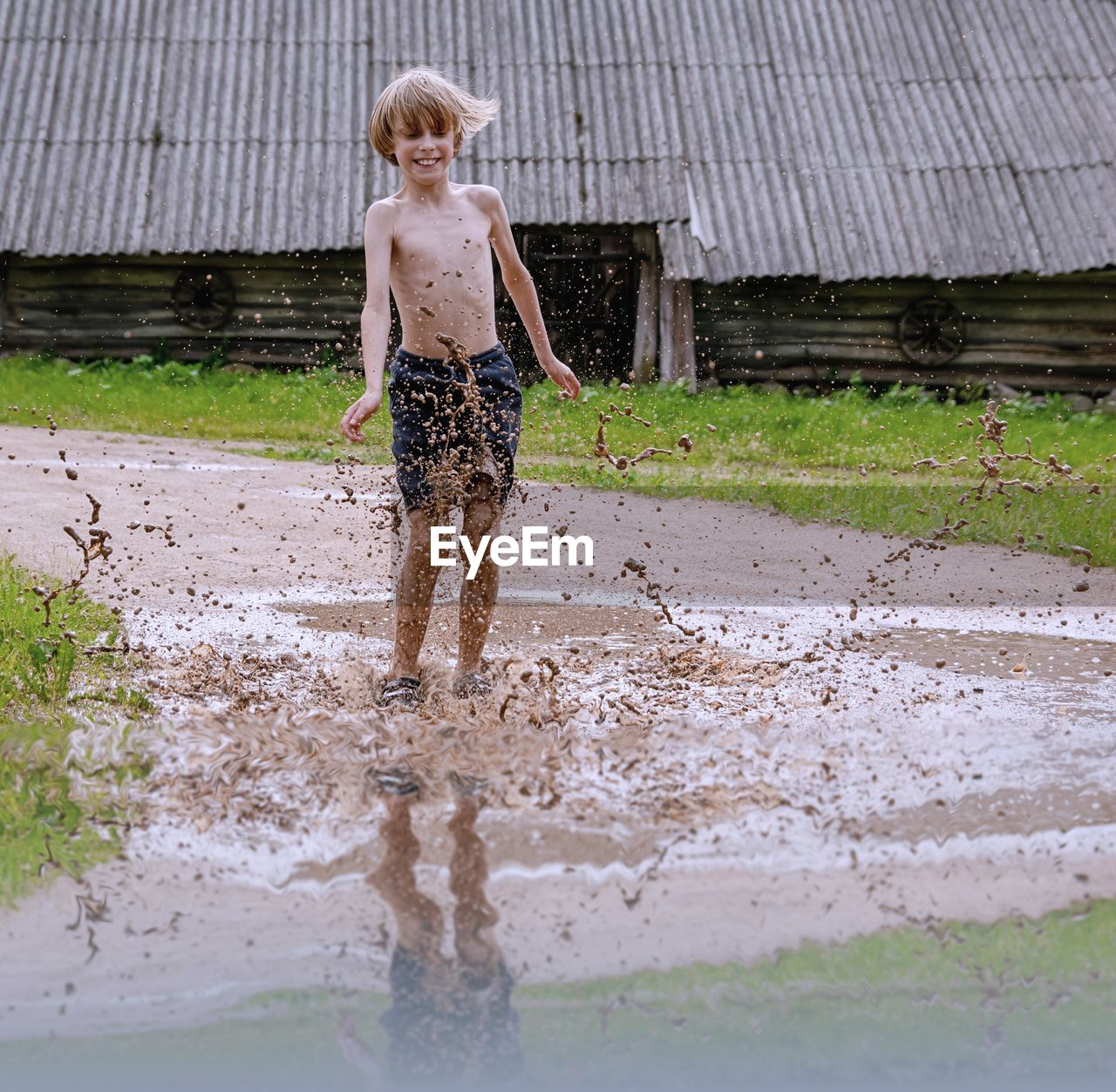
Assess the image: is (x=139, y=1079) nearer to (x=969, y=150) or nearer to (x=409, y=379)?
(x=409, y=379)

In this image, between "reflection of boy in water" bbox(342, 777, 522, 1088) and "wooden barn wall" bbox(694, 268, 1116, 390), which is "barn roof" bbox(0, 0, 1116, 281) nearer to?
"wooden barn wall" bbox(694, 268, 1116, 390)

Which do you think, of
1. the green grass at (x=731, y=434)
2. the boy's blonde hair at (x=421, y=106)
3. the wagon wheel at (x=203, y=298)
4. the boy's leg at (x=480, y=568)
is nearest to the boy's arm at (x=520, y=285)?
the boy's blonde hair at (x=421, y=106)

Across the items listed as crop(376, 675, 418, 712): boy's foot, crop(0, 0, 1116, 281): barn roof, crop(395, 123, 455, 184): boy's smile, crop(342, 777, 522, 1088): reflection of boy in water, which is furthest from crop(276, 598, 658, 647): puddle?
crop(0, 0, 1116, 281): barn roof

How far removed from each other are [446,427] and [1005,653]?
2.11 metres

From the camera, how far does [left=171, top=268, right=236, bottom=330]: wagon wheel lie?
1366cm

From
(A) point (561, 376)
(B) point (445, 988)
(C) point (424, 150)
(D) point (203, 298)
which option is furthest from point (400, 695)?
(D) point (203, 298)

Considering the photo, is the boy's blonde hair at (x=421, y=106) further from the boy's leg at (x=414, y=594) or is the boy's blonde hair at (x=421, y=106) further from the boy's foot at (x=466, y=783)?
the boy's foot at (x=466, y=783)

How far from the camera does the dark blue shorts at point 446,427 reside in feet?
Result: 14.1

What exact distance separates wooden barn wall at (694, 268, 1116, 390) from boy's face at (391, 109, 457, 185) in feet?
29.6

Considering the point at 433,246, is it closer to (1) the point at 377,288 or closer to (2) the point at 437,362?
(1) the point at 377,288

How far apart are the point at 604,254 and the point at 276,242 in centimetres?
287

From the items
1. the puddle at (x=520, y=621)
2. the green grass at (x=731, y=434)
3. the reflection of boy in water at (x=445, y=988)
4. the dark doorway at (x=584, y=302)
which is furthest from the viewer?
the dark doorway at (x=584, y=302)

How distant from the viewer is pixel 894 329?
534 inches

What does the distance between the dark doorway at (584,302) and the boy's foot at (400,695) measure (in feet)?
30.8
